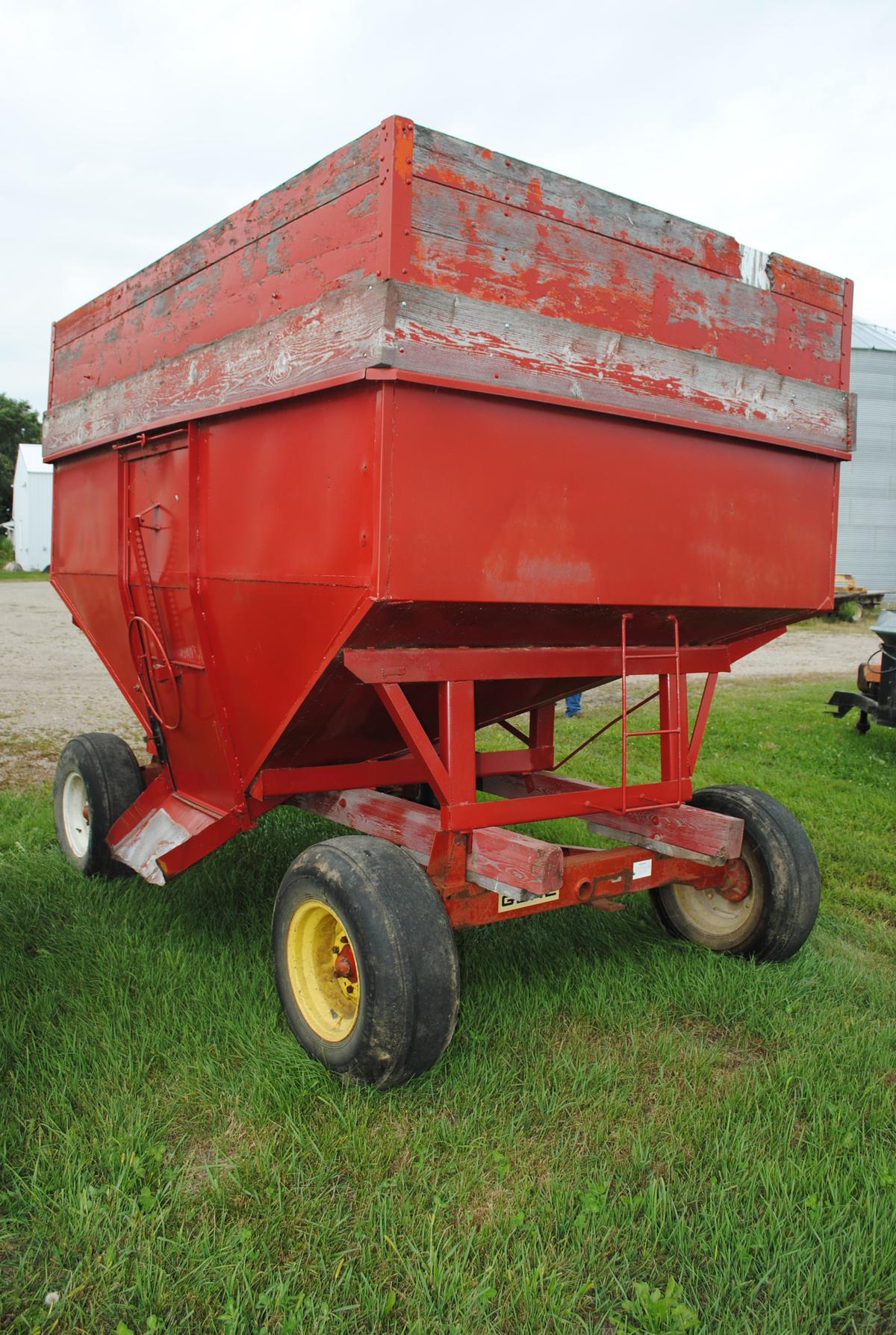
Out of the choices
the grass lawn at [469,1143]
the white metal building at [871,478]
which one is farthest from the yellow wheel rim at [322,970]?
the white metal building at [871,478]

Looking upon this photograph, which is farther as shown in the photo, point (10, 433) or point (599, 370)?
point (10, 433)

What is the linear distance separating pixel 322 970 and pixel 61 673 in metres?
9.66

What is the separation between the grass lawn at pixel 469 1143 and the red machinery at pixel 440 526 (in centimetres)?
31

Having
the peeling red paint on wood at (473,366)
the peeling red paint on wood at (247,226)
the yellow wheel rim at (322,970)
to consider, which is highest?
the peeling red paint on wood at (247,226)

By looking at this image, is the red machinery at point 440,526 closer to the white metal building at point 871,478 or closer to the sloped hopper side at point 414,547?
the sloped hopper side at point 414,547

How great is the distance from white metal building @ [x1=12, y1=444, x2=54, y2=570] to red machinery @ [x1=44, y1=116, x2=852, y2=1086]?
35.2 metres

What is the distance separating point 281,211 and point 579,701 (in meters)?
7.53

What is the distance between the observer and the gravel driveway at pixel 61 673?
8180mm

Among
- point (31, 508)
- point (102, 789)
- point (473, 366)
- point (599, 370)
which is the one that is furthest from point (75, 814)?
point (31, 508)

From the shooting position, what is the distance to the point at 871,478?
26688 millimetres

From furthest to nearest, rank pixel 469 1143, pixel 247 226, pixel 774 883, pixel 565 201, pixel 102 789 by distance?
pixel 102 789, pixel 774 883, pixel 247 226, pixel 565 201, pixel 469 1143

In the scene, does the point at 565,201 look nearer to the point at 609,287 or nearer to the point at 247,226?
the point at 609,287

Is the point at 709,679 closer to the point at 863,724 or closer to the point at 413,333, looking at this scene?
the point at 413,333

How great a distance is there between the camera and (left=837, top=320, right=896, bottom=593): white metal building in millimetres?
26688
